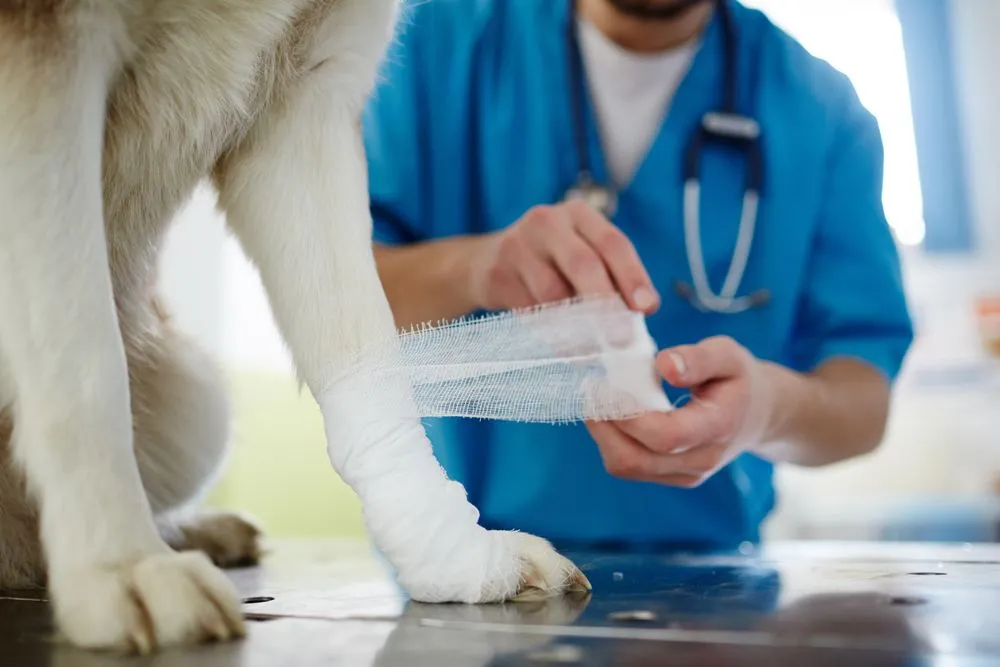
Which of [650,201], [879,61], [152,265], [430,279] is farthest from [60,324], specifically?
[879,61]

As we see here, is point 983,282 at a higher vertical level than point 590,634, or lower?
higher

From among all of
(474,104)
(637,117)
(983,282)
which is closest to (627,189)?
(637,117)

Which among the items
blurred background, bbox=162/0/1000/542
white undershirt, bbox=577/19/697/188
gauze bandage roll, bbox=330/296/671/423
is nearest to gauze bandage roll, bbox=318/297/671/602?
gauze bandage roll, bbox=330/296/671/423

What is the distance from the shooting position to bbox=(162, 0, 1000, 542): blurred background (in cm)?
250

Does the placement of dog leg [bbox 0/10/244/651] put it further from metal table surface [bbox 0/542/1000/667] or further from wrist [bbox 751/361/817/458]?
wrist [bbox 751/361/817/458]

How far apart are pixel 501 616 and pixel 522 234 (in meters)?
0.45

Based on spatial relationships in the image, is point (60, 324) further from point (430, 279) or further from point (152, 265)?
point (430, 279)

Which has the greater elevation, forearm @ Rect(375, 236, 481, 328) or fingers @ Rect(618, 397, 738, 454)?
forearm @ Rect(375, 236, 481, 328)

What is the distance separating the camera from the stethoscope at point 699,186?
124cm

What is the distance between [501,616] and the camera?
21.2 inches

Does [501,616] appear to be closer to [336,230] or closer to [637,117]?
[336,230]

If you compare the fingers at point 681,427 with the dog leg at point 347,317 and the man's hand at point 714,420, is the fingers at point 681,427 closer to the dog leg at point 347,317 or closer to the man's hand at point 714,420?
the man's hand at point 714,420

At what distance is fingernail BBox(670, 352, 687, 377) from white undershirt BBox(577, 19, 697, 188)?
551mm

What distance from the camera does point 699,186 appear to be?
1.29m
